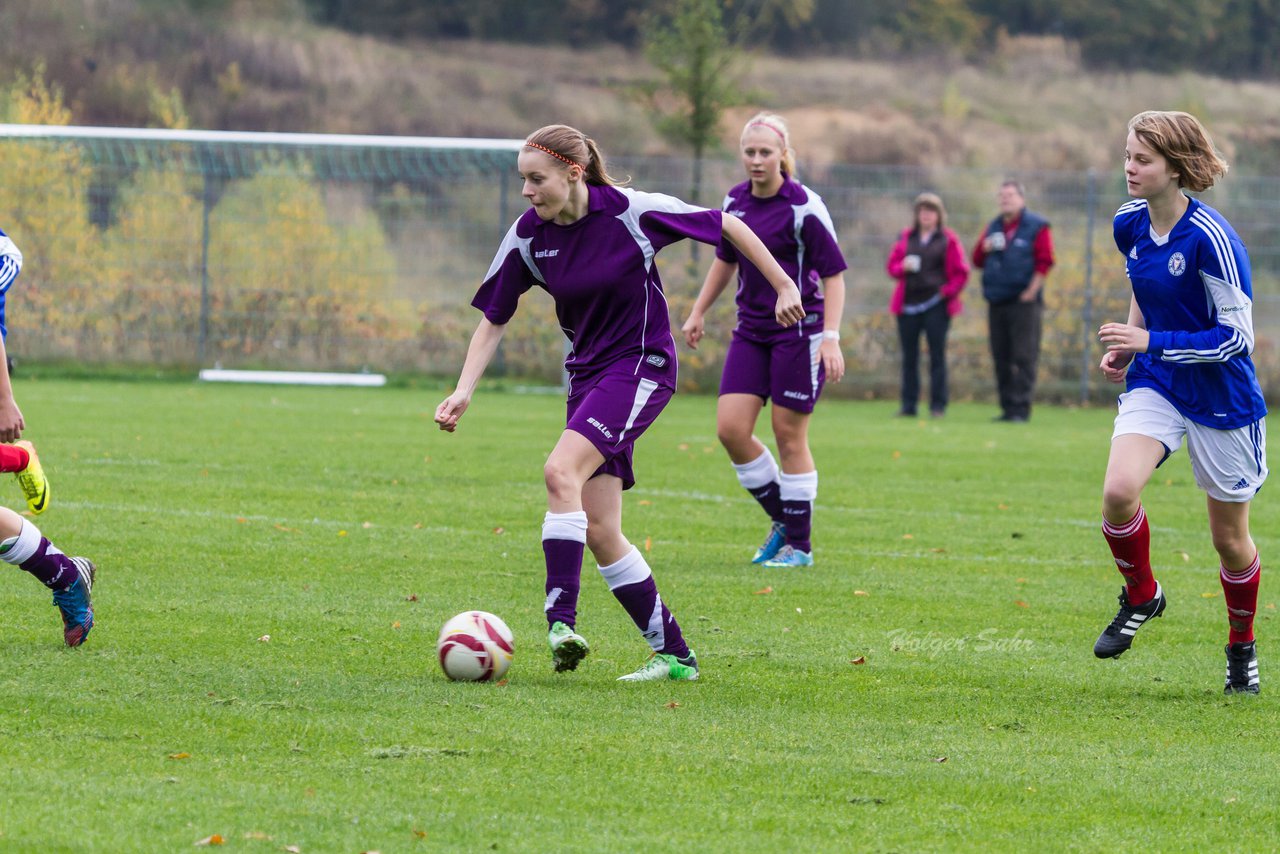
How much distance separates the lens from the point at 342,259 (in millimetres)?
20031

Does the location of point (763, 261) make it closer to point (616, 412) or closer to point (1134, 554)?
point (616, 412)

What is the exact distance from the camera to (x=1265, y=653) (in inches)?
251

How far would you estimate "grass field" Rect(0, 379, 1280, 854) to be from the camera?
13.1ft

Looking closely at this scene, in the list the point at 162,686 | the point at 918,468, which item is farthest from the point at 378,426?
the point at 162,686

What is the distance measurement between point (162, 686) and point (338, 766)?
3.65ft

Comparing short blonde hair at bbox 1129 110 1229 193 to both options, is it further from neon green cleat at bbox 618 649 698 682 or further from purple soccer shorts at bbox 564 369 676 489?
neon green cleat at bbox 618 649 698 682

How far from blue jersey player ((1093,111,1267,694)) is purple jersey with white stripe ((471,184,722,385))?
1.43 meters

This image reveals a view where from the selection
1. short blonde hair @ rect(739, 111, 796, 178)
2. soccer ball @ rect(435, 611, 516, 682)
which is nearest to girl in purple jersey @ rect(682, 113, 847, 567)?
short blonde hair @ rect(739, 111, 796, 178)

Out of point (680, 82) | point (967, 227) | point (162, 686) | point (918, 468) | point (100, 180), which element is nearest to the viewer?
point (162, 686)

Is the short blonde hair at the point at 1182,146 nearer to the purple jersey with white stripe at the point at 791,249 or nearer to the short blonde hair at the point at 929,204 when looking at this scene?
the purple jersey with white stripe at the point at 791,249

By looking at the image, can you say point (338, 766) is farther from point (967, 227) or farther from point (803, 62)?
point (803, 62)

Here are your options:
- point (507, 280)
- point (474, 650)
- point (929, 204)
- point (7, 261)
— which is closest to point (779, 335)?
point (507, 280)

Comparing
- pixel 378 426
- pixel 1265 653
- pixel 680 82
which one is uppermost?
pixel 680 82

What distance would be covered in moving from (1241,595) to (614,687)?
2226mm
